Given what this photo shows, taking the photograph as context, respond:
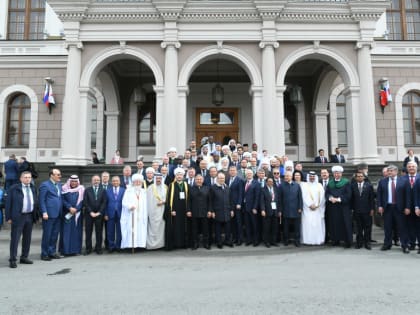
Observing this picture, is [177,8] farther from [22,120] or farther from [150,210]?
[22,120]

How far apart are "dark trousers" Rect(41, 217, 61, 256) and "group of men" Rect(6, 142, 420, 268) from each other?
0.02m

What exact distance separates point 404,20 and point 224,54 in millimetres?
11035

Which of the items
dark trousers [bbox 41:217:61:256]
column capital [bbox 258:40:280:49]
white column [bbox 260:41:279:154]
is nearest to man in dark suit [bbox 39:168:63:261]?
dark trousers [bbox 41:217:61:256]

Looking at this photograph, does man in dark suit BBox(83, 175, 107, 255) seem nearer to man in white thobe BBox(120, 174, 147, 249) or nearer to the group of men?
the group of men

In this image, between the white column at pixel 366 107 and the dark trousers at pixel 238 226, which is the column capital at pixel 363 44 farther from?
the dark trousers at pixel 238 226

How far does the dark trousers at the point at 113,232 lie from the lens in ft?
26.6

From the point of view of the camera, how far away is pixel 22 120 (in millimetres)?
16438

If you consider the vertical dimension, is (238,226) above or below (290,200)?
below

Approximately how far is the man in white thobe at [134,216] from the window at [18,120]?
35.2 feet

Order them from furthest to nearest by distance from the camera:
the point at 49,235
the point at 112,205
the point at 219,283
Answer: the point at 112,205 < the point at 49,235 < the point at 219,283

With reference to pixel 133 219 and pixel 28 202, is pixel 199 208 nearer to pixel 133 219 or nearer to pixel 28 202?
pixel 133 219

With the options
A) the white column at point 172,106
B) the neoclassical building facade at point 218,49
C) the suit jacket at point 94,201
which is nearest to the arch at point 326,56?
the neoclassical building facade at point 218,49

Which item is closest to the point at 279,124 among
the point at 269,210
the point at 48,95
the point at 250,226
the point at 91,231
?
the point at 269,210

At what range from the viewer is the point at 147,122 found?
1759 cm
